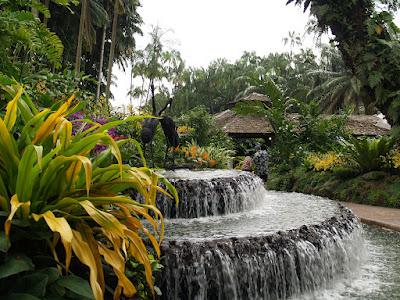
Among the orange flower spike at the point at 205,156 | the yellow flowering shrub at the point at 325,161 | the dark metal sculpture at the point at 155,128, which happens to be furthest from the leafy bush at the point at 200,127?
the dark metal sculpture at the point at 155,128

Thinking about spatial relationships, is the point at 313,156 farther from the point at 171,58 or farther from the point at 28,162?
the point at 171,58

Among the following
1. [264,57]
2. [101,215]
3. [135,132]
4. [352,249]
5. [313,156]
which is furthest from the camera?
[264,57]

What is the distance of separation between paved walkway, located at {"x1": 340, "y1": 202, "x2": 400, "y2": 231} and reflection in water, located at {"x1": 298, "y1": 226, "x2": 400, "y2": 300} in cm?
106

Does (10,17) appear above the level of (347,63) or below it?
below

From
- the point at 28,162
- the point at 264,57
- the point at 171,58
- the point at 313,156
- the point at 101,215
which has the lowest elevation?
the point at 101,215

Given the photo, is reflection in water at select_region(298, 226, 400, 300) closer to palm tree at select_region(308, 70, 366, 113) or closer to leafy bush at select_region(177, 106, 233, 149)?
leafy bush at select_region(177, 106, 233, 149)

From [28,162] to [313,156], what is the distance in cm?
1198

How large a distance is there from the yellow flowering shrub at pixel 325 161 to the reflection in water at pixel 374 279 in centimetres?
591

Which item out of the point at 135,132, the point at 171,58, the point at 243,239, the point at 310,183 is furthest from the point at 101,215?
the point at 171,58

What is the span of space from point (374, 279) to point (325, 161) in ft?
25.9

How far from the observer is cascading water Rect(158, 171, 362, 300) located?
143 inches

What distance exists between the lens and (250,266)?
3.81 metres

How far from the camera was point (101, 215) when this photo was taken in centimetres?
204

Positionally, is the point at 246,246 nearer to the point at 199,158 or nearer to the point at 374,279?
the point at 374,279
